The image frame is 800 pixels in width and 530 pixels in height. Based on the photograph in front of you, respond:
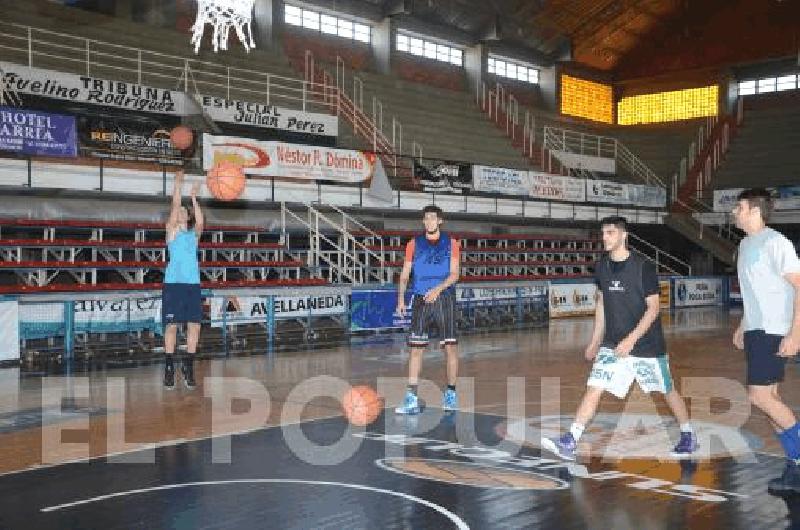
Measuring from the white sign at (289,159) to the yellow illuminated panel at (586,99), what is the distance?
19.1 m

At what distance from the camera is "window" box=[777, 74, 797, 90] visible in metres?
35.9

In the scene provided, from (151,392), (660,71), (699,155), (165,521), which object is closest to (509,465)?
(165,521)

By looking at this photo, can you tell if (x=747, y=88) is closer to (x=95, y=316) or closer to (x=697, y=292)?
(x=697, y=292)

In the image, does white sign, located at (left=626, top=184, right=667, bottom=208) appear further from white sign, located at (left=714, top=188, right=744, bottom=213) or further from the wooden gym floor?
the wooden gym floor

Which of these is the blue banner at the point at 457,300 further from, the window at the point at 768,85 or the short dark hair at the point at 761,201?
the window at the point at 768,85

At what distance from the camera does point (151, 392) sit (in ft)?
30.9

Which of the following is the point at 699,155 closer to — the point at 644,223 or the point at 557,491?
the point at 644,223

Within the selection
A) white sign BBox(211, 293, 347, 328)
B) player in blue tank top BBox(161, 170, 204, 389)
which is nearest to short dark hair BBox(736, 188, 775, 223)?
player in blue tank top BBox(161, 170, 204, 389)

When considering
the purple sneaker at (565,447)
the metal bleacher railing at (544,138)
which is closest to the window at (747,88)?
the metal bleacher railing at (544,138)

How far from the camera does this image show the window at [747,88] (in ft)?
121

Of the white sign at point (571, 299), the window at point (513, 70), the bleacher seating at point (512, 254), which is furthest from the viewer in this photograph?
the window at point (513, 70)

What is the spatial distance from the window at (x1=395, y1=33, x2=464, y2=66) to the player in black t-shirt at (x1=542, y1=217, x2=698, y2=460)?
26.4 metres

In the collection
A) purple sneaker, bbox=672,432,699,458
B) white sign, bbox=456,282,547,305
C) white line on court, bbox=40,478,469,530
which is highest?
white sign, bbox=456,282,547,305

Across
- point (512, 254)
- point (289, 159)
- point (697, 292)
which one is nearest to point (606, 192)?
point (697, 292)
